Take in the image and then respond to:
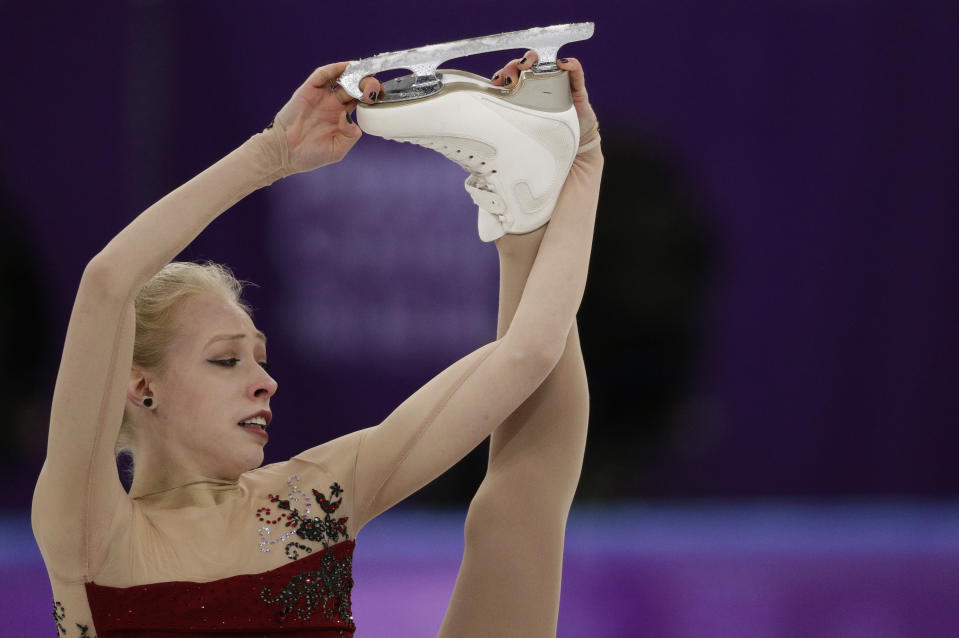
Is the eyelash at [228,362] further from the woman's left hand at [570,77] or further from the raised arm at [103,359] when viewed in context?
the woman's left hand at [570,77]

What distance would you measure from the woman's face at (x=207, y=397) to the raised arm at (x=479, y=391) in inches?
6.4

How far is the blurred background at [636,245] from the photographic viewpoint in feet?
9.09

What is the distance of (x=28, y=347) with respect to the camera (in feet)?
9.01

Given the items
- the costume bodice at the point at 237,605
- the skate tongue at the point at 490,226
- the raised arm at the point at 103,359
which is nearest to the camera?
the raised arm at the point at 103,359

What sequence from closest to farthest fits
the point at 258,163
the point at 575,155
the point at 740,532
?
the point at 258,163 < the point at 575,155 < the point at 740,532

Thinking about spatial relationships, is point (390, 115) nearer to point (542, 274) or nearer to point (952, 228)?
point (542, 274)

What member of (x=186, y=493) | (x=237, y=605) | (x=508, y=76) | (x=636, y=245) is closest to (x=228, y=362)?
(x=186, y=493)

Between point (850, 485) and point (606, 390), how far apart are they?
2.41 ft

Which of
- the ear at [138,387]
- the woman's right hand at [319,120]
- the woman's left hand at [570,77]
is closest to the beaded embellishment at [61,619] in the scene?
the ear at [138,387]

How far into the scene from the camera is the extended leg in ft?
5.07

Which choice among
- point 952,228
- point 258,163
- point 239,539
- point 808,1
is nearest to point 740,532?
point 952,228

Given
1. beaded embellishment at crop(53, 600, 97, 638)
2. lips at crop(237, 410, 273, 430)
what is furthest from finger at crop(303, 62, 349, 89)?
beaded embellishment at crop(53, 600, 97, 638)

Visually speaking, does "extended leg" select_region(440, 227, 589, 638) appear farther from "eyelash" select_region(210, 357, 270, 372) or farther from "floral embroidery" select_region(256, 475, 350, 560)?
"eyelash" select_region(210, 357, 270, 372)

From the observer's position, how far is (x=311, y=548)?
1.43m
